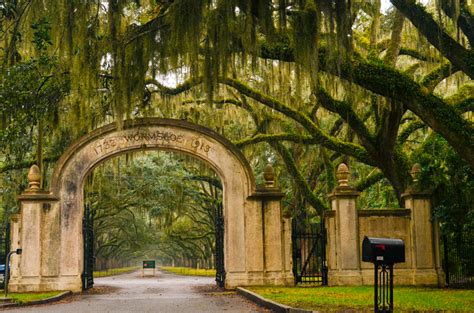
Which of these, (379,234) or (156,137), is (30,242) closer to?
(156,137)

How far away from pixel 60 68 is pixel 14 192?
14.7 meters

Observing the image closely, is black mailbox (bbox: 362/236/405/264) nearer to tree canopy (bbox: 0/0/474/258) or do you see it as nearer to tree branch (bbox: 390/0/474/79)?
tree canopy (bbox: 0/0/474/258)

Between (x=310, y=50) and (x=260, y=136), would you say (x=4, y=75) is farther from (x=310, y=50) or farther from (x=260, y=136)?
(x=260, y=136)

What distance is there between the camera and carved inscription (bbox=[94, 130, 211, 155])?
19.2 m

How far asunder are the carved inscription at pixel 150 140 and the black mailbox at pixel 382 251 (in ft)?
36.1

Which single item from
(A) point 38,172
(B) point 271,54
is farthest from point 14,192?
(B) point 271,54

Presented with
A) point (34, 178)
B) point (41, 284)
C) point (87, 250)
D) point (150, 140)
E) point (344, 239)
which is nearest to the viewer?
point (41, 284)

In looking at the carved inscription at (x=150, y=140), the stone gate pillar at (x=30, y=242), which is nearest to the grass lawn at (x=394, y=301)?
the carved inscription at (x=150, y=140)

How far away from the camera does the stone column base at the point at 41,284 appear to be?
59.7 ft

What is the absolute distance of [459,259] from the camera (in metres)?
18.8

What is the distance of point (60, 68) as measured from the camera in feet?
50.9

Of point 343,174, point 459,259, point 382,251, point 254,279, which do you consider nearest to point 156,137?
point 254,279

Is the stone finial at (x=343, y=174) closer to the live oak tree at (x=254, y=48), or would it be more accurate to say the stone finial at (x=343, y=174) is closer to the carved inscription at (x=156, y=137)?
the live oak tree at (x=254, y=48)

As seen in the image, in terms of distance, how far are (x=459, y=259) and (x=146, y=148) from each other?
9163mm
